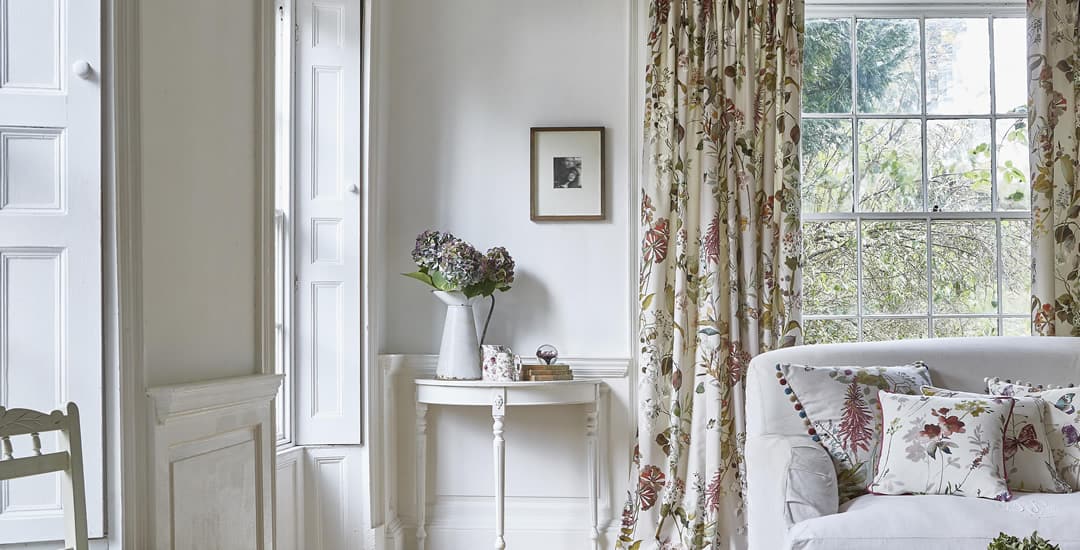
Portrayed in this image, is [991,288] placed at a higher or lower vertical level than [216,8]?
lower

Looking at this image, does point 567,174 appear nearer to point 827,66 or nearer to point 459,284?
point 459,284

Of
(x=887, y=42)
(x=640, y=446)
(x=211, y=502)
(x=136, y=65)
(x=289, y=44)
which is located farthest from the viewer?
(x=887, y=42)

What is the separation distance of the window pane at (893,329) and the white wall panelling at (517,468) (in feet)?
3.46

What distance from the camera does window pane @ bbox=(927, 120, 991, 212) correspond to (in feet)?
12.1

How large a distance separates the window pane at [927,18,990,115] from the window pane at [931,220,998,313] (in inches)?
19.8

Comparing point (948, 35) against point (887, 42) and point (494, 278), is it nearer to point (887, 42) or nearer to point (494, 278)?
point (887, 42)

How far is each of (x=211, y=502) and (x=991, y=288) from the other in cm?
314

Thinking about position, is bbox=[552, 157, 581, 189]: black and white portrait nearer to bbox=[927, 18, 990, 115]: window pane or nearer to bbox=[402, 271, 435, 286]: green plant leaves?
bbox=[402, 271, 435, 286]: green plant leaves

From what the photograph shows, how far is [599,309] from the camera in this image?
363 centimetres

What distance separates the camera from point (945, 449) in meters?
2.51

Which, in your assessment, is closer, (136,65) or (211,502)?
(136,65)

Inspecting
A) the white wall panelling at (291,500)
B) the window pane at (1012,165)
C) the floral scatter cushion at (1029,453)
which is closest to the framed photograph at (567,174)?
the white wall panelling at (291,500)

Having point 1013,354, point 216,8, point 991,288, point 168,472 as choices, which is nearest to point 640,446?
point 1013,354

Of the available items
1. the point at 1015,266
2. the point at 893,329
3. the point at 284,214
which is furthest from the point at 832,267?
the point at 284,214
